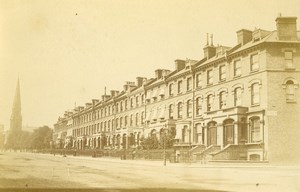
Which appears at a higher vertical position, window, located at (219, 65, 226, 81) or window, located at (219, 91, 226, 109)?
window, located at (219, 65, 226, 81)

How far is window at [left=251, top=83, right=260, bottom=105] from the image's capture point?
28583mm

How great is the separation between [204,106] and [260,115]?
739cm

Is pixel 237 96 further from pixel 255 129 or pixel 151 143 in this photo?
pixel 151 143

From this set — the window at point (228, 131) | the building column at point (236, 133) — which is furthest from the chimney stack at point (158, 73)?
the building column at point (236, 133)

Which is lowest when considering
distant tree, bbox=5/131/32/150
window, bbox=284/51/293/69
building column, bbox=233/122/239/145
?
distant tree, bbox=5/131/32/150

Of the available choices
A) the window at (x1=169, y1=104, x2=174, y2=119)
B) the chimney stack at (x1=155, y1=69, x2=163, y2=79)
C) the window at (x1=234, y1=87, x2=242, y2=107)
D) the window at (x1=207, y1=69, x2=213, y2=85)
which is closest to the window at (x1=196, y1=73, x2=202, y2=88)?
the window at (x1=207, y1=69, x2=213, y2=85)

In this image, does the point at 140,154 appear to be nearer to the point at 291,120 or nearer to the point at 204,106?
the point at 204,106

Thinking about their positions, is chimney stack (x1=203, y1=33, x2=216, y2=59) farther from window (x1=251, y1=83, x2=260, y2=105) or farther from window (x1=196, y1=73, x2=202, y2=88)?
window (x1=251, y1=83, x2=260, y2=105)

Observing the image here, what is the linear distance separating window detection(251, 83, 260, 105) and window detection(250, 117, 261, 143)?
1.29 m

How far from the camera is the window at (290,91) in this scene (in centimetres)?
2648

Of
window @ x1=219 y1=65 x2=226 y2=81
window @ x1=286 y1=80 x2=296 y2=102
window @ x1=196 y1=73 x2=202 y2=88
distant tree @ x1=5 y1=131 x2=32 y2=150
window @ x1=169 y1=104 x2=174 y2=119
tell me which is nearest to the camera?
window @ x1=286 y1=80 x2=296 y2=102

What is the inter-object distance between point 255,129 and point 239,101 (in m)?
2.95

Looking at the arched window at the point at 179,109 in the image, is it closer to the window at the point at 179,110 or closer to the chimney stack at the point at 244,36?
the window at the point at 179,110

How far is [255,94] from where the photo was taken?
94.7 feet
